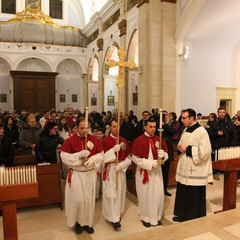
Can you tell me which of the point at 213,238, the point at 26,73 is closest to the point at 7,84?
the point at 26,73

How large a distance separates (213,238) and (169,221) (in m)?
1.68

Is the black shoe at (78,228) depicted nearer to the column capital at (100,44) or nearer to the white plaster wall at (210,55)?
the white plaster wall at (210,55)

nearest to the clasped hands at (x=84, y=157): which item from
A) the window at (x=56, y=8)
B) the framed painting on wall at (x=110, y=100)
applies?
the framed painting on wall at (x=110, y=100)

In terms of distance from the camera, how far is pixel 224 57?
475 inches

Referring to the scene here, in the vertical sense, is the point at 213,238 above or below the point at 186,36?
below

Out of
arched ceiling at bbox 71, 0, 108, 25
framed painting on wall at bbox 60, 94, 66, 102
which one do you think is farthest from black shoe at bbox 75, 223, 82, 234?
arched ceiling at bbox 71, 0, 108, 25

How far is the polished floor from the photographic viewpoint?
3.28m

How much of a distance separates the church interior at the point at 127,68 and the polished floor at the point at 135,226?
0.05 feet

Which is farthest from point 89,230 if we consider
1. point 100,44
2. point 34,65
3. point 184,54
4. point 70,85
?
point 70,85

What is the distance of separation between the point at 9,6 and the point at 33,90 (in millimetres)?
5826

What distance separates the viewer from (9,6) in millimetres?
19234

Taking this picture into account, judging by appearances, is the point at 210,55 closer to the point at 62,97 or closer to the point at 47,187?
the point at 47,187

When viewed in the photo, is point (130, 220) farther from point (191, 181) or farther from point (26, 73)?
point (26, 73)

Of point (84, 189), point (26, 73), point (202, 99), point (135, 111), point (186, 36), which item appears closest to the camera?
point (84, 189)
